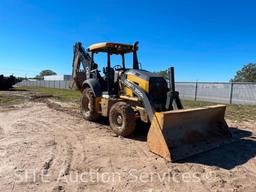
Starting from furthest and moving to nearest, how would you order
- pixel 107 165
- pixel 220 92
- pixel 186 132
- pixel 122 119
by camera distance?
pixel 220 92, pixel 122 119, pixel 186 132, pixel 107 165

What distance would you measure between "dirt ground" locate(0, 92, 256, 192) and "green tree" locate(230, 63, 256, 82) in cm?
3958

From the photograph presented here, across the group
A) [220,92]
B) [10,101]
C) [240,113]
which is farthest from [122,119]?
[220,92]

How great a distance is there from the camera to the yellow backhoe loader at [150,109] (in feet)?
15.3

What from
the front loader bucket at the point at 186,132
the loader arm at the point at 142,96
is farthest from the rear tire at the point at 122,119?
the front loader bucket at the point at 186,132

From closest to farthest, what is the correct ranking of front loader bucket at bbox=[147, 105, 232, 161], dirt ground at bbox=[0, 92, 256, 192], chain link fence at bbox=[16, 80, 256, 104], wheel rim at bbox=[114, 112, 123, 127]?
dirt ground at bbox=[0, 92, 256, 192] → front loader bucket at bbox=[147, 105, 232, 161] → wheel rim at bbox=[114, 112, 123, 127] → chain link fence at bbox=[16, 80, 256, 104]

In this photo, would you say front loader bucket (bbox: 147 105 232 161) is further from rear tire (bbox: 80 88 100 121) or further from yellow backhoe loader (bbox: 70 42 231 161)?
rear tire (bbox: 80 88 100 121)

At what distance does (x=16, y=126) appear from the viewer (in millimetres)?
6973

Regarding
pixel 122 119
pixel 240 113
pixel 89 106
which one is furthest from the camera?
pixel 240 113

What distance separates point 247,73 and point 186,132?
139ft

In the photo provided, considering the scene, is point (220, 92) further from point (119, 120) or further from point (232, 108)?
point (119, 120)

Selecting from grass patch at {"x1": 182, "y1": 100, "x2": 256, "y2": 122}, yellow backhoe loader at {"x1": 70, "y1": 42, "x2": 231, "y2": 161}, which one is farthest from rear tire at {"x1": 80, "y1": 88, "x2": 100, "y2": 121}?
grass patch at {"x1": 182, "y1": 100, "x2": 256, "y2": 122}

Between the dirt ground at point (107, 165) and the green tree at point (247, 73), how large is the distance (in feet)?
130

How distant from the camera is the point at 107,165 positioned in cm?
416

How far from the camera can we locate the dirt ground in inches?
136
